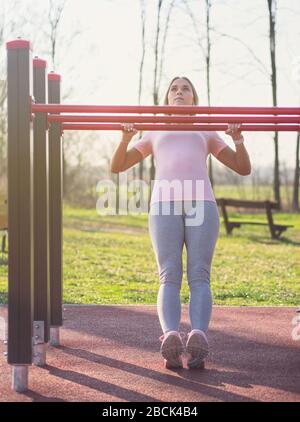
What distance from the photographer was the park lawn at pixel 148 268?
8297mm

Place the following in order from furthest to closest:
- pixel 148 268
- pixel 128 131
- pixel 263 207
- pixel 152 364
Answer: pixel 263 207, pixel 148 268, pixel 152 364, pixel 128 131

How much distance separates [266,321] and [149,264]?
6.30 metres

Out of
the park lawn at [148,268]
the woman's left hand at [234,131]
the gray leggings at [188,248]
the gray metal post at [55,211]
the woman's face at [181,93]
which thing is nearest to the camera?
the woman's left hand at [234,131]

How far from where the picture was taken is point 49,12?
19953mm

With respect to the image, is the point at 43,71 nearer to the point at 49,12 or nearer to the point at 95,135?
the point at 49,12

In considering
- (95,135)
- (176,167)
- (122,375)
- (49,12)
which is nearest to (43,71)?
(176,167)

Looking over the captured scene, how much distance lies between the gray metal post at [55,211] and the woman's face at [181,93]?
0.90 m

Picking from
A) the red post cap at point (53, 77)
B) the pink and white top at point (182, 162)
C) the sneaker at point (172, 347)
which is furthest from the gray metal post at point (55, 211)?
the sneaker at point (172, 347)

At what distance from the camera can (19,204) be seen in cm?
364

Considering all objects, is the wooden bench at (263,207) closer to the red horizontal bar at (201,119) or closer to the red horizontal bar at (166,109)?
the red horizontal bar at (201,119)

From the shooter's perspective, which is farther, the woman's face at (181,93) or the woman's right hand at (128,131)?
the woman's face at (181,93)

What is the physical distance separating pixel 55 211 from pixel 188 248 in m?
1.06

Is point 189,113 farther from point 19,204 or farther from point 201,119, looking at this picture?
point 19,204

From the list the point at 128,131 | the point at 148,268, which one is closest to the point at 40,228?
the point at 128,131
